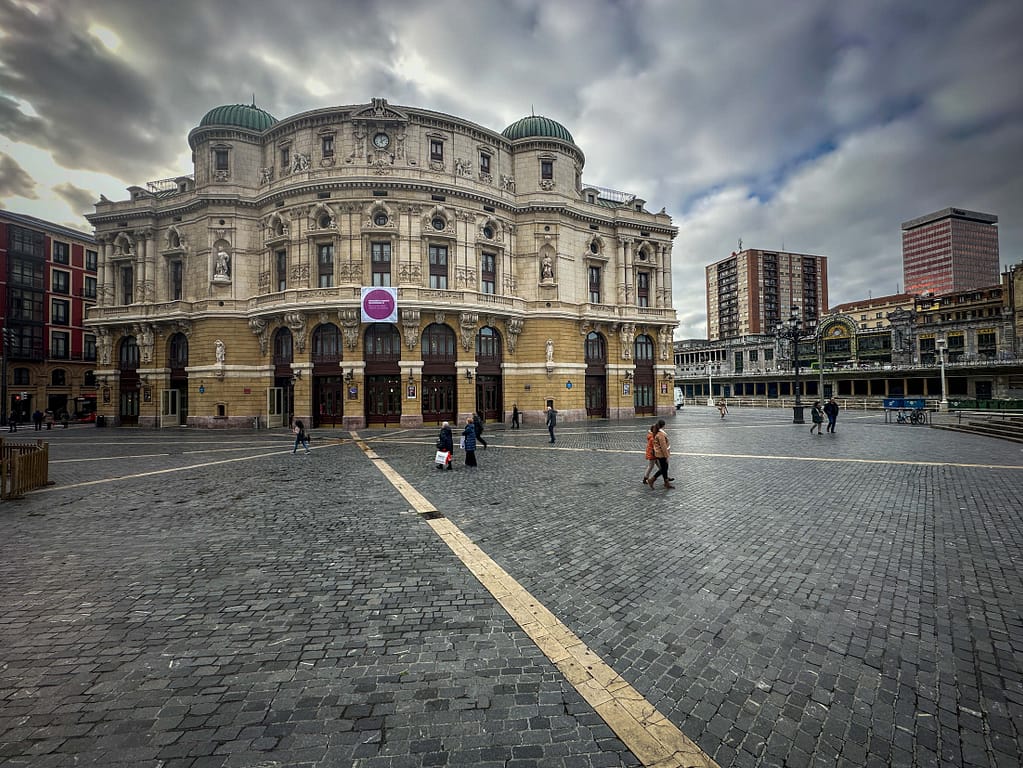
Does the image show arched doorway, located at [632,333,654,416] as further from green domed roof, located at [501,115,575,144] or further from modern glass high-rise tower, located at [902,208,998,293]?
modern glass high-rise tower, located at [902,208,998,293]

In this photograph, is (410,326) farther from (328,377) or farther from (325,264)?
(325,264)

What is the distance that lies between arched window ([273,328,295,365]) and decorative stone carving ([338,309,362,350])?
5.52 metres

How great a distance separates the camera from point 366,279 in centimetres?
2933

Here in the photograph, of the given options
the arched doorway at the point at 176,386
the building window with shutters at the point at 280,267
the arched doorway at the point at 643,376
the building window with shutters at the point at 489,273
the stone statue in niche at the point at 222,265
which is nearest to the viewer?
the building window with shutters at the point at 280,267

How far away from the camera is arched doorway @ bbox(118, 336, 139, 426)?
34.9 meters

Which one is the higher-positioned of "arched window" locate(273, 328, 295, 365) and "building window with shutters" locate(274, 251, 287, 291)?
"building window with shutters" locate(274, 251, 287, 291)

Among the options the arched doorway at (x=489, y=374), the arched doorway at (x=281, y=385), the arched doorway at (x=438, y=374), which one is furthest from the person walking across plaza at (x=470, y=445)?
the arched doorway at (x=281, y=385)

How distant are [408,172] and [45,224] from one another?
44876 mm

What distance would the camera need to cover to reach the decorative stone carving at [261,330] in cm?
3082

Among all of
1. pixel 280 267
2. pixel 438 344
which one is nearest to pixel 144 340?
pixel 280 267

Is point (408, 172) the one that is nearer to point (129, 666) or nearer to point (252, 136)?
point (252, 136)

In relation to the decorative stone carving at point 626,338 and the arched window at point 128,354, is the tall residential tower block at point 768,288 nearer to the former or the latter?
the decorative stone carving at point 626,338

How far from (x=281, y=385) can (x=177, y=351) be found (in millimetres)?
9874

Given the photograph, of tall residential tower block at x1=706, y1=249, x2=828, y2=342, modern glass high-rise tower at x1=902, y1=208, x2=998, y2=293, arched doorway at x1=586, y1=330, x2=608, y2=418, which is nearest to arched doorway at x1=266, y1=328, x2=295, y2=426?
arched doorway at x1=586, y1=330, x2=608, y2=418
